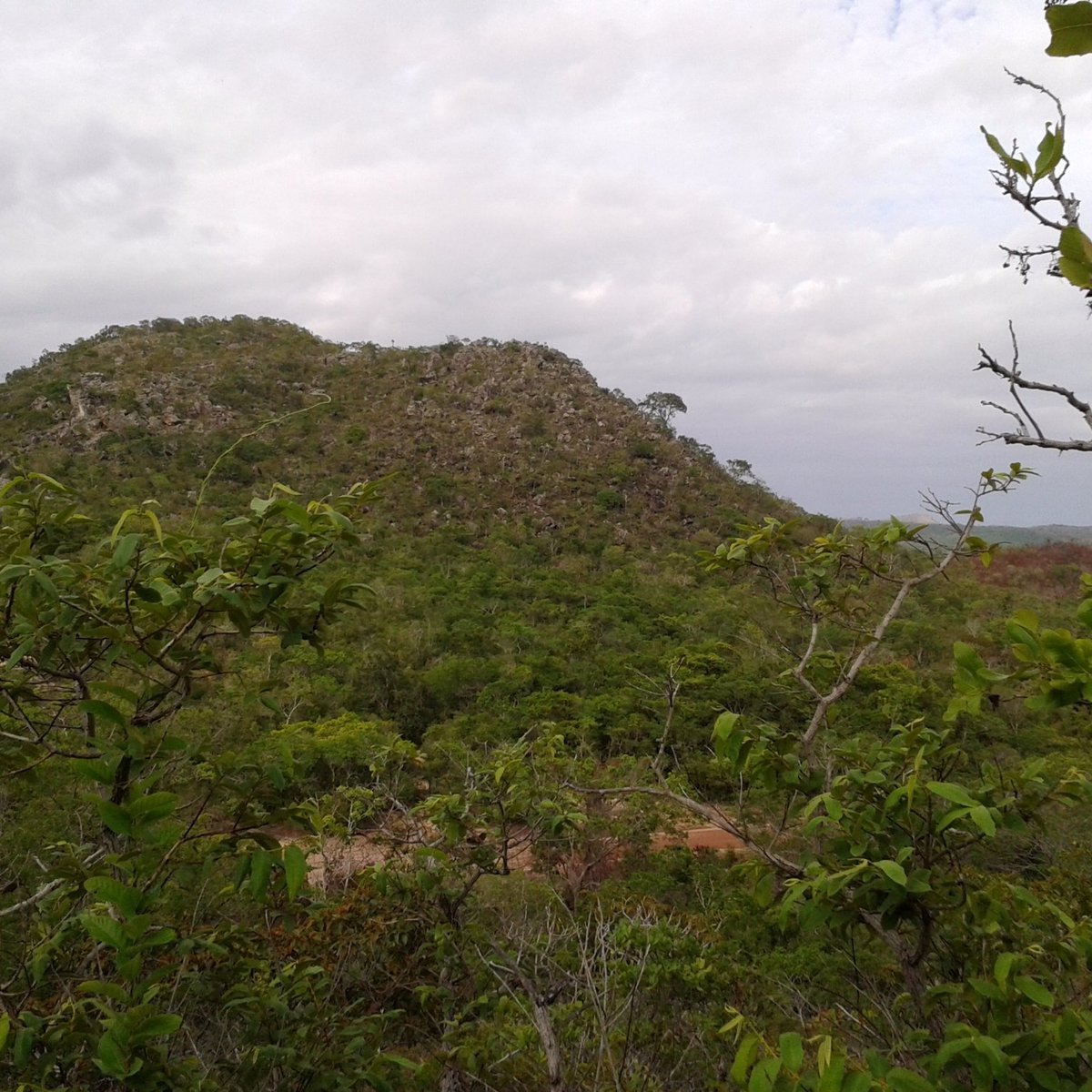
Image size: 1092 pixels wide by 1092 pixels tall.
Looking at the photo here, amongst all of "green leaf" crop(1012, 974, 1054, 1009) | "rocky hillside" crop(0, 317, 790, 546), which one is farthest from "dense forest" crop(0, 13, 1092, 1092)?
"rocky hillside" crop(0, 317, 790, 546)

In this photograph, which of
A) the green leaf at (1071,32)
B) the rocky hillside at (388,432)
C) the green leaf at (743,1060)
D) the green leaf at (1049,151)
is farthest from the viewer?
the rocky hillside at (388,432)

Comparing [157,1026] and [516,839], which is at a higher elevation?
[157,1026]

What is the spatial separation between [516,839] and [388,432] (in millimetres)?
23333

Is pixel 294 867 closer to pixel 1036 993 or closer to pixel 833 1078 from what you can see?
pixel 833 1078

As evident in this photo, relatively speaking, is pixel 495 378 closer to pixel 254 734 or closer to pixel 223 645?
pixel 223 645

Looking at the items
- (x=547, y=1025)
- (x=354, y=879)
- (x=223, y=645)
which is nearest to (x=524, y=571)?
(x=223, y=645)

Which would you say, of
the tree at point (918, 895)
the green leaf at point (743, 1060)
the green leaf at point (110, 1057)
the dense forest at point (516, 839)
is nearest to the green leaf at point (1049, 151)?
the dense forest at point (516, 839)

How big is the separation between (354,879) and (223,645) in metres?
9.26

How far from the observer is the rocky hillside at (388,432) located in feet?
68.3

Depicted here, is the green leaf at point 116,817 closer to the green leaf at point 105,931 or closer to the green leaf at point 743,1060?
the green leaf at point 105,931

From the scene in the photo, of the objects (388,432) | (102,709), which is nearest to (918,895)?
(102,709)

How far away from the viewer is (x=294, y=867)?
0.94 metres

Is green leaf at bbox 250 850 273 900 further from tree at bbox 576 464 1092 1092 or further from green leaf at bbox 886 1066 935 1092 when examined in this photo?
green leaf at bbox 886 1066 935 1092

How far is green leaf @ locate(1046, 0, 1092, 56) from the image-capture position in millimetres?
530
